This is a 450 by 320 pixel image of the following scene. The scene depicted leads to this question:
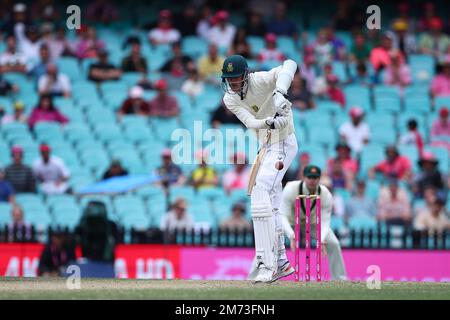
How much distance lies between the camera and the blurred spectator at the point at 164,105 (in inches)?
995

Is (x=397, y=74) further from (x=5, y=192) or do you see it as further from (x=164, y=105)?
(x=5, y=192)

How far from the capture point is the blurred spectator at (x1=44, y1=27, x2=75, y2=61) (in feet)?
86.9

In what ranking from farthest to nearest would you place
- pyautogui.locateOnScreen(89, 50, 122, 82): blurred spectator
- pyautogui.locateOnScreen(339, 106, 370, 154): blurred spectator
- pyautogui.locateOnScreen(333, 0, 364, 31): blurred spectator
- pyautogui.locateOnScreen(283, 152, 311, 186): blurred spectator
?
pyautogui.locateOnScreen(333, 0, 364, 31): blurred spectator → pyautogui.locateOnScreen(89, 50, 122, 82): blurred spectator → pyautogui.locateOnScreen(339, 106, 370, 154): blurred spectator → pyautogui.locateOnScreen(283, 152, 311, 186): blurred spectator

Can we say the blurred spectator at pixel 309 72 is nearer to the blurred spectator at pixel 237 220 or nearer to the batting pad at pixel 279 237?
the blurred spectator at pixel 237 220

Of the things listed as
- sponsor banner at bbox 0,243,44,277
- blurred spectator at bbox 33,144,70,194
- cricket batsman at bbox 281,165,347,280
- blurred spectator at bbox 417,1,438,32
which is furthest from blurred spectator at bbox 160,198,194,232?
blurred spectator at bbox 417,1,438,32

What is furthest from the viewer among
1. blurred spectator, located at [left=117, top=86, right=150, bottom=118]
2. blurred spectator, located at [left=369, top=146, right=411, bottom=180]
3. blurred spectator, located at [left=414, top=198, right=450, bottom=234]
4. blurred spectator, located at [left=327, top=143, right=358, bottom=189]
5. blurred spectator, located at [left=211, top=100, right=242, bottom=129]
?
blurred spectator, located at [left=117, top=86, right=150, bottom=118]

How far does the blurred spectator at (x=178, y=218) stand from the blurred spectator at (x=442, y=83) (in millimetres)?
6849

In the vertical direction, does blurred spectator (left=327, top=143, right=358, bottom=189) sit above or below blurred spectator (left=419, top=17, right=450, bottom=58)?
below

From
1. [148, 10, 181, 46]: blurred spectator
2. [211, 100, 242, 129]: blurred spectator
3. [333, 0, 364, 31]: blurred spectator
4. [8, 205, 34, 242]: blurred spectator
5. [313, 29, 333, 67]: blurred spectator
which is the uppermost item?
[333, 0, 364, 31]: blurred spectator

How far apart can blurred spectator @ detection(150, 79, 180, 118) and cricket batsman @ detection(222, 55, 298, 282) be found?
1052 cm

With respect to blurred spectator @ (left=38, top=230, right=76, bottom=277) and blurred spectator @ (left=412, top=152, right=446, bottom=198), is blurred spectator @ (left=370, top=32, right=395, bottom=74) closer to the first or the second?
blurred spectator @ (left=412, top=152, right=446, bottom=198)

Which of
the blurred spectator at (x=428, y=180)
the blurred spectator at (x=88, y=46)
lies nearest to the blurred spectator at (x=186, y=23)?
the blurred spectator at (x=88, y=46)
